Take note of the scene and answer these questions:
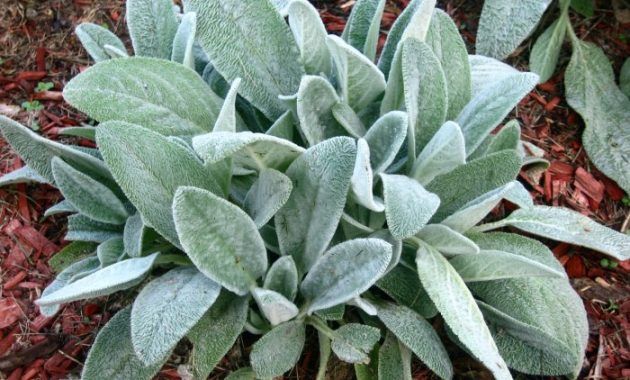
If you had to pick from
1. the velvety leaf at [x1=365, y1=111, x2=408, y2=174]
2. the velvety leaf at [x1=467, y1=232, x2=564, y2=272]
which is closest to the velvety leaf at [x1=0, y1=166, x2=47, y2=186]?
the velvety leaf at [x1=365, y1=111, x2=408, y2=174]

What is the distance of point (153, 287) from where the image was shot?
3.63 ft

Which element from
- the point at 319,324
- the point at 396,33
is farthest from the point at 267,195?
the point at 396,33

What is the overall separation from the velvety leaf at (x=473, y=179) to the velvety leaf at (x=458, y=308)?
134 millimetres

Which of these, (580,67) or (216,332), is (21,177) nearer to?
(216,332)

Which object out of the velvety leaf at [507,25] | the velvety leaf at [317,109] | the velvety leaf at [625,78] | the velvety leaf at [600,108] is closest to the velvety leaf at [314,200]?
the velvety leaf at [317,109]

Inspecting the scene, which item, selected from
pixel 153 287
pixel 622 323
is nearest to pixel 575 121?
pixel 622 323

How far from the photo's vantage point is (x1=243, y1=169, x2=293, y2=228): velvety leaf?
108 centimetres

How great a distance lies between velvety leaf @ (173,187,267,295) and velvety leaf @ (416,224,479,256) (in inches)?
12.1

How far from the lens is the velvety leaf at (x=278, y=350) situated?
111 centimetres

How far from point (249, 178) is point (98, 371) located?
458 millimetres

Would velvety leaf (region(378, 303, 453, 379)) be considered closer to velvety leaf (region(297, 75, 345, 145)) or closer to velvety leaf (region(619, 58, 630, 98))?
velvety leaf (region(297, 75, 345, 145))

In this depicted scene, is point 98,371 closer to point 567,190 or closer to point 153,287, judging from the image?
point 153,287

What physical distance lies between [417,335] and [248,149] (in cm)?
47

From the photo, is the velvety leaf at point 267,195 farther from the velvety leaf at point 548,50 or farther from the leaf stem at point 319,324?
the velvety leaf at point 548,50
